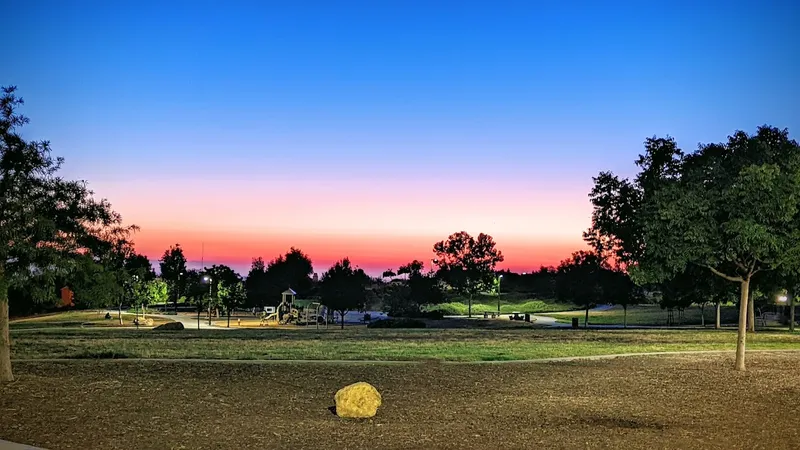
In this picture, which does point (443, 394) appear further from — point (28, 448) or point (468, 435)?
point (28, 448)

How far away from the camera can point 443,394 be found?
14.5 m

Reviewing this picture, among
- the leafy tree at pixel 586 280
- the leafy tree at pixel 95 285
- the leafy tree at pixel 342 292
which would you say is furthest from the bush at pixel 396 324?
the leafy tree at pixel 95 285

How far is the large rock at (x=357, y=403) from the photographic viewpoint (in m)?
11.8

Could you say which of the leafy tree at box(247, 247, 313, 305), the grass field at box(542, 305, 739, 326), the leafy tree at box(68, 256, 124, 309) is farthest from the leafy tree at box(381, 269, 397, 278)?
the leafy tree at box(68, 256, 124, 309)

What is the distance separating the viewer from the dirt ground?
1020 centimetres

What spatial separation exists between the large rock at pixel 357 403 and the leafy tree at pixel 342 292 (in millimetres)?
41787

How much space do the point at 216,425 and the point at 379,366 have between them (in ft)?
28.9

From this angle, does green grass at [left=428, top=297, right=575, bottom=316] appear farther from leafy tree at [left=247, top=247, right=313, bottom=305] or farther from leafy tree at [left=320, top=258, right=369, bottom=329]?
leafy tree at [left=247, top=247, right=313, bottom=305]

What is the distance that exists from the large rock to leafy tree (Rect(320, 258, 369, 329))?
41.8 metres

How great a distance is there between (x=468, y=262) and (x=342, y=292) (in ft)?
112

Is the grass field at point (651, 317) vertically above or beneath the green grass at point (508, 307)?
above

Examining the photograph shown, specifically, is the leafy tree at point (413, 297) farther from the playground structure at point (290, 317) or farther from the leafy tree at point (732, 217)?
the leafy tree at point (732, 217)

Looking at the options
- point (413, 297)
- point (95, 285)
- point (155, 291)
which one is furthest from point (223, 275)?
point (95, 285)

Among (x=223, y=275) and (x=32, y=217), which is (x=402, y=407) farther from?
(x=223, y=275)
